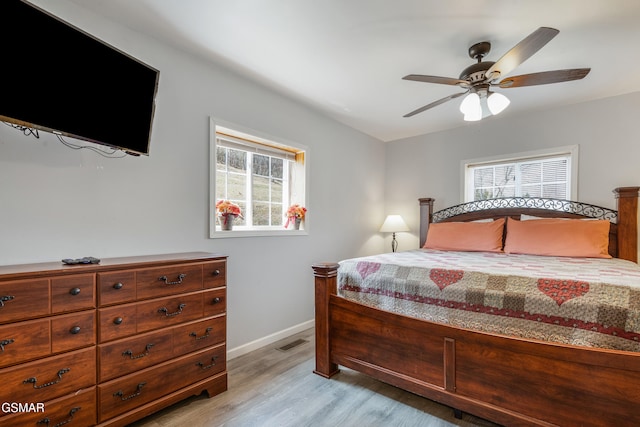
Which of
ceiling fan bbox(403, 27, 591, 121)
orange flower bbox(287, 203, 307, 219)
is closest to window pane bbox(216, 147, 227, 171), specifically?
orange flower bbox(287, 203, 307, 219)

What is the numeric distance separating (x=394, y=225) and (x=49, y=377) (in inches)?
146

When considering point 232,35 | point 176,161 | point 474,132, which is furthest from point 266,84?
point 474,132

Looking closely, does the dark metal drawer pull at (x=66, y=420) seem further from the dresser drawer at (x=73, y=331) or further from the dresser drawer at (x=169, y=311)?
the dresser drawer at (x=169, y=311)

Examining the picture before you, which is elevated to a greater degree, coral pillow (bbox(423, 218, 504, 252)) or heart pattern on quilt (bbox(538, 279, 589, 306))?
coral pillow (bbox(423, 218, 504, 252))

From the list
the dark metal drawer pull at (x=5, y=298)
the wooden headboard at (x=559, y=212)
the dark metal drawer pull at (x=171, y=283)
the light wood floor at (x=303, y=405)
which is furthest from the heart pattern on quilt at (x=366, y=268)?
the wooden headboard at (x=559, y=212)

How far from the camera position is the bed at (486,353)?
1.33 m

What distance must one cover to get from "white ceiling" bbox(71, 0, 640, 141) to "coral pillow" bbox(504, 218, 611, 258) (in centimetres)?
130

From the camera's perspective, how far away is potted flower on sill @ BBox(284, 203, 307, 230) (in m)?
3.27

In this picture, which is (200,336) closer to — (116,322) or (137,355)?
(137,355)

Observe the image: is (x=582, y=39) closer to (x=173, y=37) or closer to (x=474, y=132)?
(x=474, y=132)

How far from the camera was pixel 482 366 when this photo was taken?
163cm

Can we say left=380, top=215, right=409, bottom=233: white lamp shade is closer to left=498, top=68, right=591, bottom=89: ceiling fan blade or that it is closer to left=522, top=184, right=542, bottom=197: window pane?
left=522, top=184, right=542, bottom=197: window pane

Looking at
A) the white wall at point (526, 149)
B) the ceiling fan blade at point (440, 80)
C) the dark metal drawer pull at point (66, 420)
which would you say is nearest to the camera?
the dark metal drawer pull at point (66, 420)

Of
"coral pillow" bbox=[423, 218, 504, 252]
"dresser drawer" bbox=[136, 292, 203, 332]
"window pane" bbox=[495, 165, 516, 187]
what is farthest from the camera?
"window pane" bbox=[495, 165, 516, 187]
